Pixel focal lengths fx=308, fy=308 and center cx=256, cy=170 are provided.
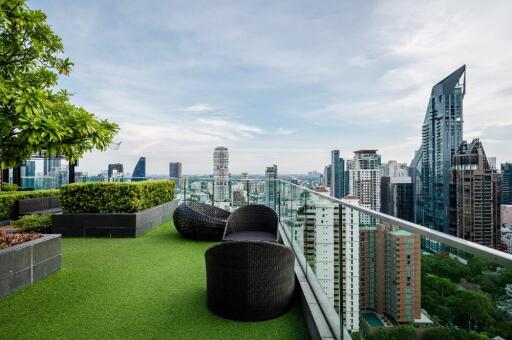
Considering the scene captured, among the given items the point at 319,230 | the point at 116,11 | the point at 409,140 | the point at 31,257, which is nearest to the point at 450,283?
the point at 319,230

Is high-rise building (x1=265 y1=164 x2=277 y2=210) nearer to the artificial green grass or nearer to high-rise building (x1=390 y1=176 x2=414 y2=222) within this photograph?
the artificial green grass

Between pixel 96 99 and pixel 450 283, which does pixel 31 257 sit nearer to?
pixel 450 283

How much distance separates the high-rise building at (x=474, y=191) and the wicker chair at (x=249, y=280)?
3228 mm

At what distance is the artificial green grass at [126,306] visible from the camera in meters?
2.52

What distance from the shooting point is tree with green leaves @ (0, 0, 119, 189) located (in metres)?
2.40

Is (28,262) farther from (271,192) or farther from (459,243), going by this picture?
(271,192)

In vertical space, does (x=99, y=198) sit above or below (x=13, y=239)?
above

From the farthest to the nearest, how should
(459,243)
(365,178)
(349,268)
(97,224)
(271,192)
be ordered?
(365,178), (271,192), (97,224), (349,268), (459,243)

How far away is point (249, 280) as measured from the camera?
2697 millimetres

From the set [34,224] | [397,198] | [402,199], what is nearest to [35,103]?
[34,224]

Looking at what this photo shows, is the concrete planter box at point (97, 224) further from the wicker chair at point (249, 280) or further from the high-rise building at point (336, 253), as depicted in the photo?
the high-rise building at point (336, 253)

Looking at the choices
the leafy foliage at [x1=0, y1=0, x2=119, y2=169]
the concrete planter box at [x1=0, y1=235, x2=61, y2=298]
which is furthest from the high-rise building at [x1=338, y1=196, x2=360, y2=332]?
the concrete planter box at [x1=0, y1=235, x2=61, y2=298]

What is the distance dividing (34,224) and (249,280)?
5.77 meters

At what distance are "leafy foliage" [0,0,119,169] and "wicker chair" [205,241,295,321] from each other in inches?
64.3
